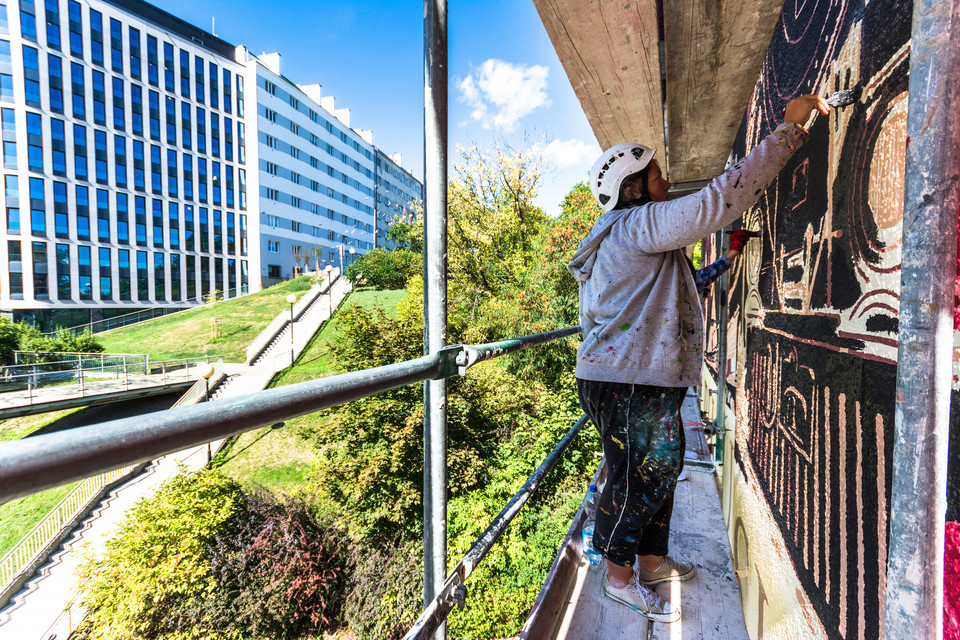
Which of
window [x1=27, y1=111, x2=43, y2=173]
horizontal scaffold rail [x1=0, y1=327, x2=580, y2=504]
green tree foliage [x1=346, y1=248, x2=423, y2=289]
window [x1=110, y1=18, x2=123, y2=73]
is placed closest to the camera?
horizontal scaffold rail [x1=0, y1=327, x2=580, y2=504]

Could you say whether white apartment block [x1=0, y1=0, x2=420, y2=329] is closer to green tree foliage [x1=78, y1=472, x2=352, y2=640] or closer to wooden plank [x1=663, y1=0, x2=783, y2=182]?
green tree foliage [x1=78, y1=472, x2=352, y2=640]

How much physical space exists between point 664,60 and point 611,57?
0.32 m

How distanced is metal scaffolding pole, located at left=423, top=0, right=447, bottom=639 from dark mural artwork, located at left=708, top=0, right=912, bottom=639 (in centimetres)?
103

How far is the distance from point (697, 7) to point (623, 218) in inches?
37.0

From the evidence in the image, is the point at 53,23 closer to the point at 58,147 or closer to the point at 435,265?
the point at 58,147

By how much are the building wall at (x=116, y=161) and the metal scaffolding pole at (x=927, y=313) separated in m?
43.7

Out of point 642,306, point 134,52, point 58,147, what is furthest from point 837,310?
point 134,52

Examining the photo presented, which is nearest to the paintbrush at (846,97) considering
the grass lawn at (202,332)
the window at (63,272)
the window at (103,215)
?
the grass lawn at (202,332)

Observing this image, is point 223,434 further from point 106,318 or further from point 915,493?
point 106,318

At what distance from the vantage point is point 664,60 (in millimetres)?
2287

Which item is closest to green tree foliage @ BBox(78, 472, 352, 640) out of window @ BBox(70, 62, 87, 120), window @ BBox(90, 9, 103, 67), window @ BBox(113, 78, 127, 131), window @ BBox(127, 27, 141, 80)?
window @ BBox(70, 62, 87, 120)

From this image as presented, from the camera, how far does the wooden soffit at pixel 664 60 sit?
6.05 ft

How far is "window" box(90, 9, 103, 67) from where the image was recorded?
34.8 m

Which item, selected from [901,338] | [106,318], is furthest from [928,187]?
[106,318]
